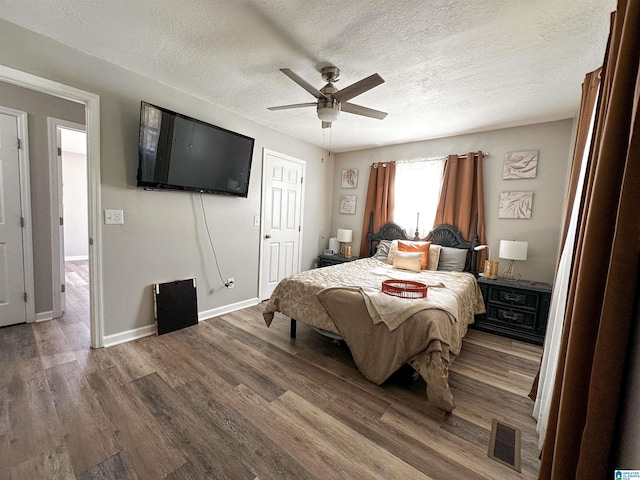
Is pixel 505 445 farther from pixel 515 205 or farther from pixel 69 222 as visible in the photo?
pixel 69 222

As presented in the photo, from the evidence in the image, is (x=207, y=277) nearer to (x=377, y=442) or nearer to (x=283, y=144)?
(x=283, y=144)

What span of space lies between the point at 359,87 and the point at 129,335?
305 centimetres

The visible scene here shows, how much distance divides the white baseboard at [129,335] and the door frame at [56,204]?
3.85ft

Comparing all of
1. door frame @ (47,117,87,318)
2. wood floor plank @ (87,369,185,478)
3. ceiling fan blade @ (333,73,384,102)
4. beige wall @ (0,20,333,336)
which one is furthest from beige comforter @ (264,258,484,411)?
door frame @ (47,117,87,318)

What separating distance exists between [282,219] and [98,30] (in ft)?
8.93

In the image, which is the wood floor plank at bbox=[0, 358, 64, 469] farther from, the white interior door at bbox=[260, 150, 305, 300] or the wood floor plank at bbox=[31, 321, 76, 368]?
the white interior door at bbox=[260, 150, 305, 300]

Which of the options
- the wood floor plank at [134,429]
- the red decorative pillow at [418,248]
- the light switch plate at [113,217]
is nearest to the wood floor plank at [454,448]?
the wood floor plank at [134,429]

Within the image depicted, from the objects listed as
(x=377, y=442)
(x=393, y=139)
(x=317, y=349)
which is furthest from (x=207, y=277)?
(x=393, y=139)

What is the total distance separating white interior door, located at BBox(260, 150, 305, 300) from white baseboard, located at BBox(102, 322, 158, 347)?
4.83 feet

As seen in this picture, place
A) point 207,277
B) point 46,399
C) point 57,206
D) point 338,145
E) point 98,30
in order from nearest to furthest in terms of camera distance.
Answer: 1. point 46,399
2. point 98,30
3. point 57,206
4. point 207,277
5. point 338,145

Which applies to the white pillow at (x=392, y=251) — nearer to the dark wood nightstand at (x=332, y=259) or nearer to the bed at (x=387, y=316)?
the bed at (x=387, y=316)

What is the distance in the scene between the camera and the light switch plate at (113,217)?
2340 millimetres

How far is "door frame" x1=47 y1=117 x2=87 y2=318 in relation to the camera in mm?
2781

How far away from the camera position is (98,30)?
73.5 inches
